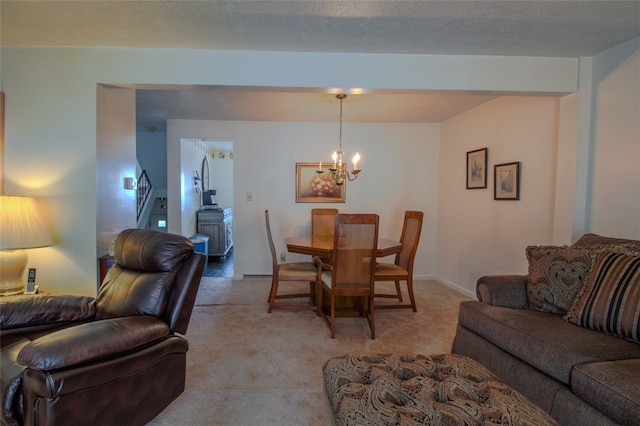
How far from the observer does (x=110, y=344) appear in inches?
55.7

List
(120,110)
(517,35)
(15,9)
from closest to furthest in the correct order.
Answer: (15,9)
(517,35)
(120,110)

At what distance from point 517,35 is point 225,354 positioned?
3.04 metres

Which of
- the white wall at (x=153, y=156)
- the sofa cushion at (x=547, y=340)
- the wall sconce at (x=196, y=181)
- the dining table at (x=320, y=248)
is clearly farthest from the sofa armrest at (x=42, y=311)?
the white wall at (x=153, y=156)

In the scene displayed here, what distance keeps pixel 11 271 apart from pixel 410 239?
325cm

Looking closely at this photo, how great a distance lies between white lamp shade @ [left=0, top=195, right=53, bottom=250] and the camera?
Answer: 2.07m

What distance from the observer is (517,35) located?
2.24 m

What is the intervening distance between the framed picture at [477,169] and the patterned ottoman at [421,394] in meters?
2.87

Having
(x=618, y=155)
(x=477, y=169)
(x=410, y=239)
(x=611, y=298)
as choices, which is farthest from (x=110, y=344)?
(x=477, y=169)

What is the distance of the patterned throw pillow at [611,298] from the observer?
162cm

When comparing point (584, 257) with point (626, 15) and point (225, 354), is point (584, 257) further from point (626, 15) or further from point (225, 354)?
point (225, 354)

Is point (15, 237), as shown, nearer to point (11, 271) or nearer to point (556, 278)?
point (11, 271)

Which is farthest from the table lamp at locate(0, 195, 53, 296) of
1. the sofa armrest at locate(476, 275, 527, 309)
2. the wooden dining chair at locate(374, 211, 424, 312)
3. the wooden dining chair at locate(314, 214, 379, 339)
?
the sofa armrest at locate(476, 275, 527, 309)

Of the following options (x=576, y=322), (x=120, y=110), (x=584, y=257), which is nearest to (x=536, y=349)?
(x=576, y=322)

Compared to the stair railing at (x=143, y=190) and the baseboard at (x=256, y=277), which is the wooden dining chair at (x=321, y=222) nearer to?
the baseboard at (x=256, y=277)
